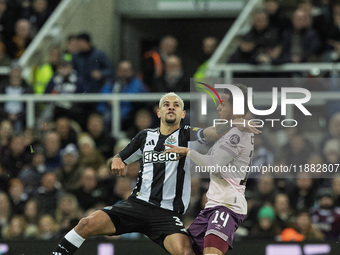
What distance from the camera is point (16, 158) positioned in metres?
12.0

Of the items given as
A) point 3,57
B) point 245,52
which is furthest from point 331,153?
point 3,57

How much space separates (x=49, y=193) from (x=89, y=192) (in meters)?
0.53

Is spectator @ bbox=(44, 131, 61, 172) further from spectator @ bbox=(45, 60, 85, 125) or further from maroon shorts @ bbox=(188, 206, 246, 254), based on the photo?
maroon shorts @ bbox=(188, 206, 246, 254)

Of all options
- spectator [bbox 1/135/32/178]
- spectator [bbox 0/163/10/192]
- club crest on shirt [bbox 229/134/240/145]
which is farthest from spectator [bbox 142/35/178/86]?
club crest on shirt [bbox 229/134/240/145]

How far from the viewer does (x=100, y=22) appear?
50.1 ft

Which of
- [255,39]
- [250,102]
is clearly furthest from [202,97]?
[250,102]

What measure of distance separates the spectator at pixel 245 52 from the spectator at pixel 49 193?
3.09 meters

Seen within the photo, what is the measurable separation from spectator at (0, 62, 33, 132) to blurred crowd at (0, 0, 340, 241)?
15 mm

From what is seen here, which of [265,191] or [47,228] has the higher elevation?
[265,191]

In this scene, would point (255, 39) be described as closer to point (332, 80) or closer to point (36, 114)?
point (332, 80)

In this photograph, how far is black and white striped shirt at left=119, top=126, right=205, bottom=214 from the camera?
28.2ft

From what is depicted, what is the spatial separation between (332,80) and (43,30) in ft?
15.5

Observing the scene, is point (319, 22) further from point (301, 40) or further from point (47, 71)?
point (47, 71)

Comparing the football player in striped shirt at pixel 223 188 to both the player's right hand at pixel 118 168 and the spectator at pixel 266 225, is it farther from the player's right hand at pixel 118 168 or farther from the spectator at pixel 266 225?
the spectator at pixel 266 225
